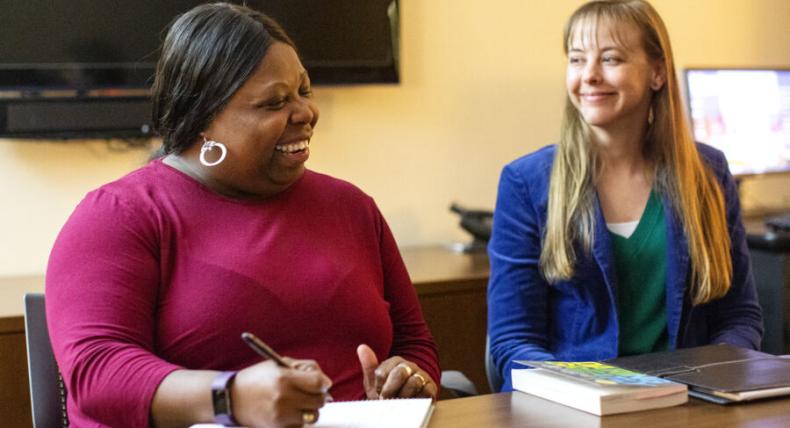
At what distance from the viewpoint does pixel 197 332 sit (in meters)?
1.41

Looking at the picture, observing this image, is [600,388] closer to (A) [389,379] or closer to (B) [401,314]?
(A) [389,379]

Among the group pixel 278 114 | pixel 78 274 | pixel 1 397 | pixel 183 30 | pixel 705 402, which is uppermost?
pixel 183 30

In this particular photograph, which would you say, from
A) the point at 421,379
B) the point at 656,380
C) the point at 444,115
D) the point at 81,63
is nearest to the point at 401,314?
the point at 421,379

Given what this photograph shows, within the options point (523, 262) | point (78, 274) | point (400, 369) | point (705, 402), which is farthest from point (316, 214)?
point (705, 402)

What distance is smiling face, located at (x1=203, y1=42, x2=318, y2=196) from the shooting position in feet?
4.90

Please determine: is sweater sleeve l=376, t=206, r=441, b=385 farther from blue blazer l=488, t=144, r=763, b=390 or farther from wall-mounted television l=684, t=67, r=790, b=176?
wall-mounted television l=684, t=67, r=790, b=176

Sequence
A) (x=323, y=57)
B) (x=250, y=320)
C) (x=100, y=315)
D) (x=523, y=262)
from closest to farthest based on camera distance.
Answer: (x=100, y=315), (x=250, y=320), (x=523, y=262), (x=323, y=57)

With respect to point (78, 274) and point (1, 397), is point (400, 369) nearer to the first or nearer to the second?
point (78, 274)

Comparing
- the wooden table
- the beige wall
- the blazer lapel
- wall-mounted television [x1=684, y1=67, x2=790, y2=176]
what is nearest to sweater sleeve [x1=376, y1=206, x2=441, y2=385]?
the wooden table

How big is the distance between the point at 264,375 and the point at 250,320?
26 cm

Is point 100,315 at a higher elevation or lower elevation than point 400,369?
higher

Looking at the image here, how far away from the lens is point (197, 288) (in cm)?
143

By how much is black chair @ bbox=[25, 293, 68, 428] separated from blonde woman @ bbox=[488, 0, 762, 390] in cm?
80

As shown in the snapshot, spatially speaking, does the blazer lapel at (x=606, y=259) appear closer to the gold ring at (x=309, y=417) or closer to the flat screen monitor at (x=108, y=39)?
the gold ring at (x=309, y=417)
